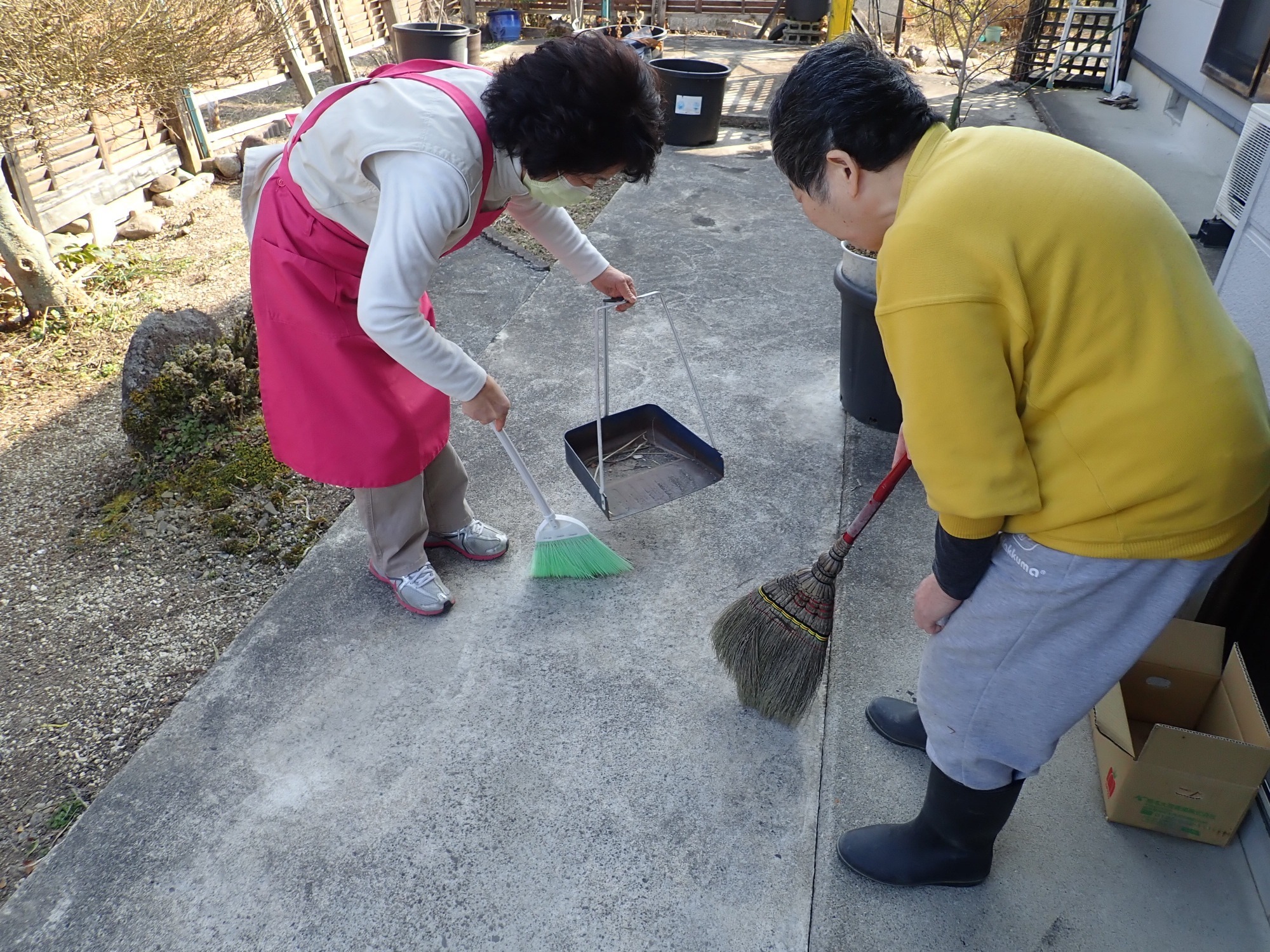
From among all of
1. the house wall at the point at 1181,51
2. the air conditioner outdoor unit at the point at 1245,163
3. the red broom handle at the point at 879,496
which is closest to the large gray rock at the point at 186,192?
the red broom handle at the point at 879,496

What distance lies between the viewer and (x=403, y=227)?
1550mm

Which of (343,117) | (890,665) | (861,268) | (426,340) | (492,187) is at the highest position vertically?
(343,117)

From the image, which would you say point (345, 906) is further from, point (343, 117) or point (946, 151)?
point (946, 151)

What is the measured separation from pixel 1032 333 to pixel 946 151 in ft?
0.87

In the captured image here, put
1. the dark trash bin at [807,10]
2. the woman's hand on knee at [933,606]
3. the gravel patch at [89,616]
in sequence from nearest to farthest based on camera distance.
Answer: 1. the woman's hand on knee at [933,606]
2. the gravel patch at [89,616]
3. the dark trash bin at [807,10]

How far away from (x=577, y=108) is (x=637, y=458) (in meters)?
1.23

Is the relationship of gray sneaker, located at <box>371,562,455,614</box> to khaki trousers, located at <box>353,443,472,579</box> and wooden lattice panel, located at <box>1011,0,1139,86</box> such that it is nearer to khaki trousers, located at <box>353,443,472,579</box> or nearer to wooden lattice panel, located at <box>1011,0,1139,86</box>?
khaki trousers, located at <box>353,443,472,579</box>

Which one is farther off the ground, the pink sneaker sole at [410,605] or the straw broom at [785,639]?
the straw broom at [785,639]

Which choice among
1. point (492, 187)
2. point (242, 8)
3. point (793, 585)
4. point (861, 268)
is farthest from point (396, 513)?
point (242, 8)

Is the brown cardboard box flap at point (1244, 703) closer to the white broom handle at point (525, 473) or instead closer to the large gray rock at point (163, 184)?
the white broom handle at point (525, 473)

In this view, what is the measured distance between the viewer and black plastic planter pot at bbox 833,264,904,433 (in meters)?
2.71

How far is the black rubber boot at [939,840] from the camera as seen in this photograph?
4.90 feet

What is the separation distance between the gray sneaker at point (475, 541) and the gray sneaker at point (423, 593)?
19 cm

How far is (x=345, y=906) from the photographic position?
1.64 m
